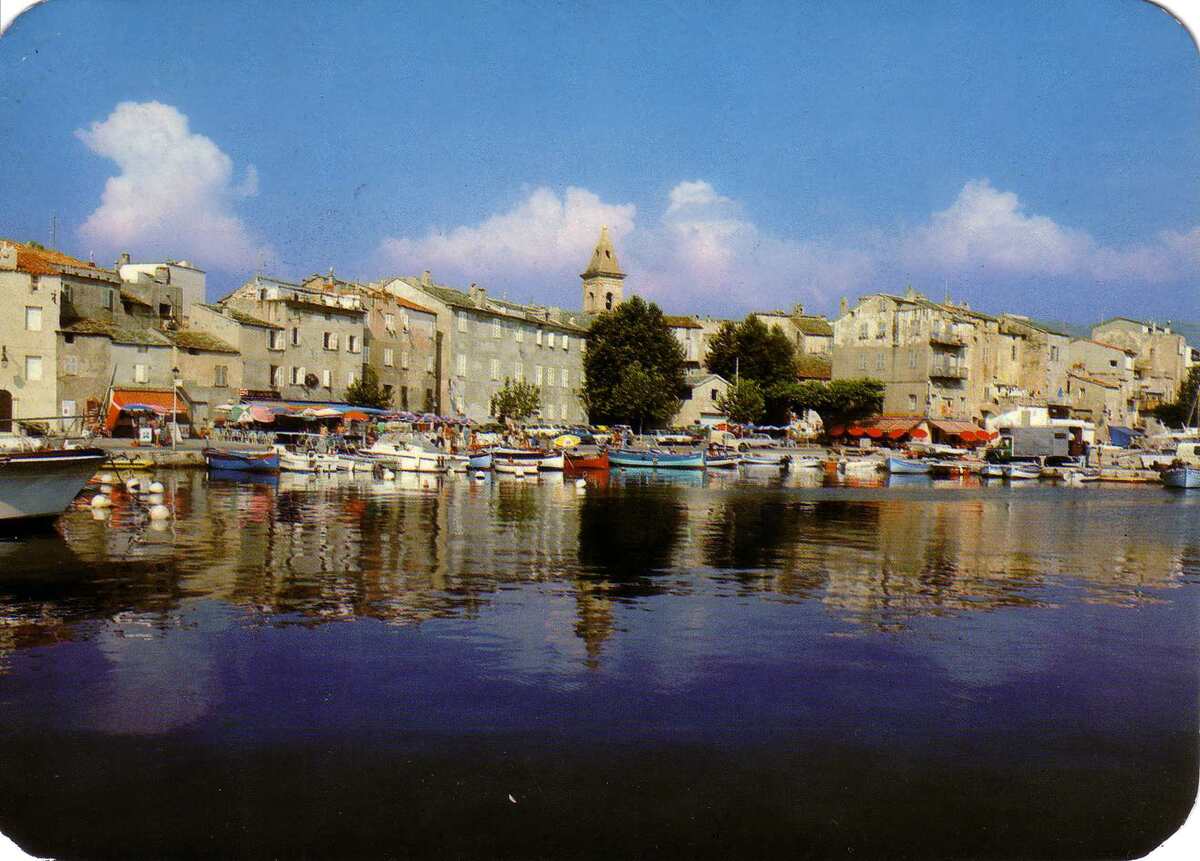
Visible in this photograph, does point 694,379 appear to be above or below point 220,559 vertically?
above

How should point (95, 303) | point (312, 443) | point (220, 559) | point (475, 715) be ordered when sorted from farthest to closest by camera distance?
point (312, 443) → point (95, 303) → point (220, 559) → point (475, 715)

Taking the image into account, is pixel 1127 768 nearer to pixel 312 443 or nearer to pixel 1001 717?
pixel 1001 717

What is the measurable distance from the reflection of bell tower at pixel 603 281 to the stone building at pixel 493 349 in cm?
845

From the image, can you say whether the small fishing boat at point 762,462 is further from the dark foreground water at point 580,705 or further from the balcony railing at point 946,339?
the dark foreground water at point 580,705

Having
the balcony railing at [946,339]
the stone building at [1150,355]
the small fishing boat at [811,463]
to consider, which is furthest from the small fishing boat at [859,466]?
the stone building at [1150,355]

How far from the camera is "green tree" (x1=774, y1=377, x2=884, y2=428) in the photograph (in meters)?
59.8

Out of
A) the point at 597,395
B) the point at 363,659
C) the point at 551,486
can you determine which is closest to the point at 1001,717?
the point at 363,659

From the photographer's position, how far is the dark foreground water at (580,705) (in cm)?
619

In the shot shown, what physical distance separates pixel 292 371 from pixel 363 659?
40.8m

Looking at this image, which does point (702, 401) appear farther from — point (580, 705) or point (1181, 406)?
point (580, 705)

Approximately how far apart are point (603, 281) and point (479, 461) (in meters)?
33.8

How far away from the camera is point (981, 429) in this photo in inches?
2350

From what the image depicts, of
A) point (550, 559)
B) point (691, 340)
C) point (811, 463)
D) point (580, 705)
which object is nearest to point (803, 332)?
point (691, 340)

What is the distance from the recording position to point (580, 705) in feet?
27.0
